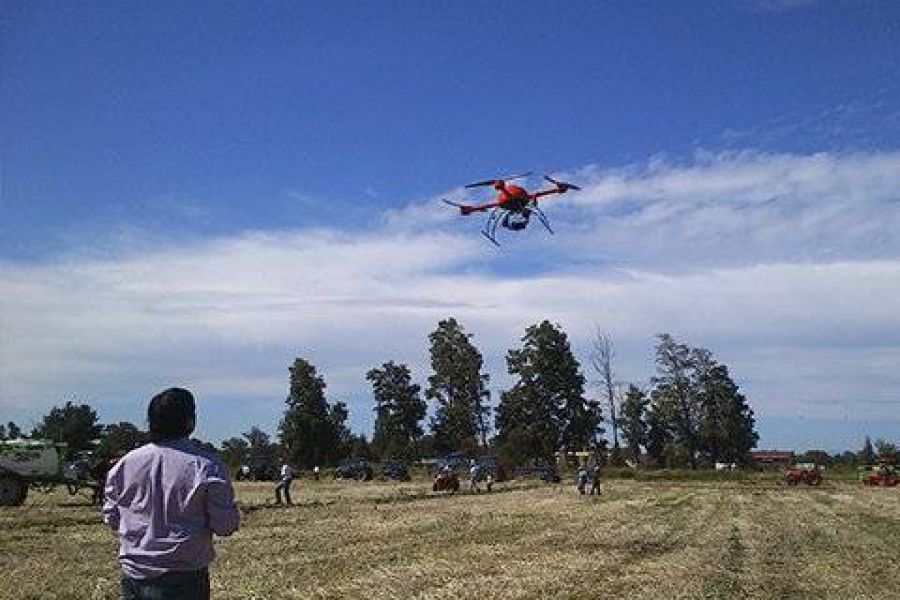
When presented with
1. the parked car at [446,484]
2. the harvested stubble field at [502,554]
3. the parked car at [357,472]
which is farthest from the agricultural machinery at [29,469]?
the parked car at [357,472]

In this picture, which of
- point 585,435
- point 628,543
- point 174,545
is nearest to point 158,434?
point 174,545

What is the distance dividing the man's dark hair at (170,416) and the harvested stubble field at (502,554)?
25.0 feet

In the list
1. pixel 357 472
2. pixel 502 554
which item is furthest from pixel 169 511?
pixel 357 472

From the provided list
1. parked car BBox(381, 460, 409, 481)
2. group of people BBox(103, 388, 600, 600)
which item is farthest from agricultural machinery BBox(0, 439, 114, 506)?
parked car BBox(381, 460, 409, 481)

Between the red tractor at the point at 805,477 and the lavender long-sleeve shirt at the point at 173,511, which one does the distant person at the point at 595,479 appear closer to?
the red tractor at the point at 805,477

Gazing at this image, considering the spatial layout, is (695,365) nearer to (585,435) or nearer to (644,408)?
(644,408)

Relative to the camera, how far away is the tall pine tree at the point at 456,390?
10419 cm

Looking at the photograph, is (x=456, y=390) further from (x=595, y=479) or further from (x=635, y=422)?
(x=595, y=479)

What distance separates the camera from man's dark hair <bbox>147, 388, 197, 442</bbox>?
5.31 m

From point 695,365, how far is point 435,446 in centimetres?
3305

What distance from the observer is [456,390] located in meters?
106

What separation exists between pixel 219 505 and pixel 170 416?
583 mm

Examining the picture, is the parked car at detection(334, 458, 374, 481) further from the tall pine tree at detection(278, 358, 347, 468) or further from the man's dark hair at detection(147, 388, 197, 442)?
the man's dark hair at detection(147, 388, 197, 442)

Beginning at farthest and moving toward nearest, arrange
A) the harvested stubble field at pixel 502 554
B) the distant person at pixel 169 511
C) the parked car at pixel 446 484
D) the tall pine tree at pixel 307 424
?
the tall pine tree at pixel 307 424, the parked car at pixel 446 484, the harvested stubble field at pixel 502 554, the distant person at pixel 169 511
